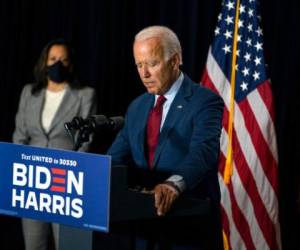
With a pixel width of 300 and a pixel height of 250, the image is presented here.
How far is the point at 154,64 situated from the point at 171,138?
0.87 ft

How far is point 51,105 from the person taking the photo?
443cm

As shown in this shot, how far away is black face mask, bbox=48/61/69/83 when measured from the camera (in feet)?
14.4

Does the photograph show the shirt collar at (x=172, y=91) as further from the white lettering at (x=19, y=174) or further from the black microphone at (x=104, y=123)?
the white lettering at (x=19, y=174)

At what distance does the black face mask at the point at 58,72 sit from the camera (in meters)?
4.38

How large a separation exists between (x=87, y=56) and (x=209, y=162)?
9.72 ft

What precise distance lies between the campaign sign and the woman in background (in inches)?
85.5

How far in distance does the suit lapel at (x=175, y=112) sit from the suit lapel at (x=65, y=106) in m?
1.87

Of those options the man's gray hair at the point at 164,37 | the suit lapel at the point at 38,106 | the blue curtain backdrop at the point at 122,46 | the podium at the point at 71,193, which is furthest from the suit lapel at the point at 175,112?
the blue curtain backdrop at the point at 122,46

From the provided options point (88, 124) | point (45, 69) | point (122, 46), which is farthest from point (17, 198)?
point (122, 46)

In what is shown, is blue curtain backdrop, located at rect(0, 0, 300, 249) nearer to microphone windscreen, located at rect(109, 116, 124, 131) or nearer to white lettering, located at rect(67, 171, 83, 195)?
microphone windscreen, located at rect(109, 116, 124, 131)

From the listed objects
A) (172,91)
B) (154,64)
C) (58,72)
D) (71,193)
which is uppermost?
(154,64)

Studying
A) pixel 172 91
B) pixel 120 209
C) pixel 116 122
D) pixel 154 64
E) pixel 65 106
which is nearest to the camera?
pixel 120 209

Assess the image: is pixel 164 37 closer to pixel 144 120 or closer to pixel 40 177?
pixel 144 120

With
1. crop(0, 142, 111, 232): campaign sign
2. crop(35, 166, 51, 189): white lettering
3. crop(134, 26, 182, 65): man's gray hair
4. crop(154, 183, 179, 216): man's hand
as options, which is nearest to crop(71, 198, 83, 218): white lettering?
crop(0, 142, 111, 232): campaign sign
